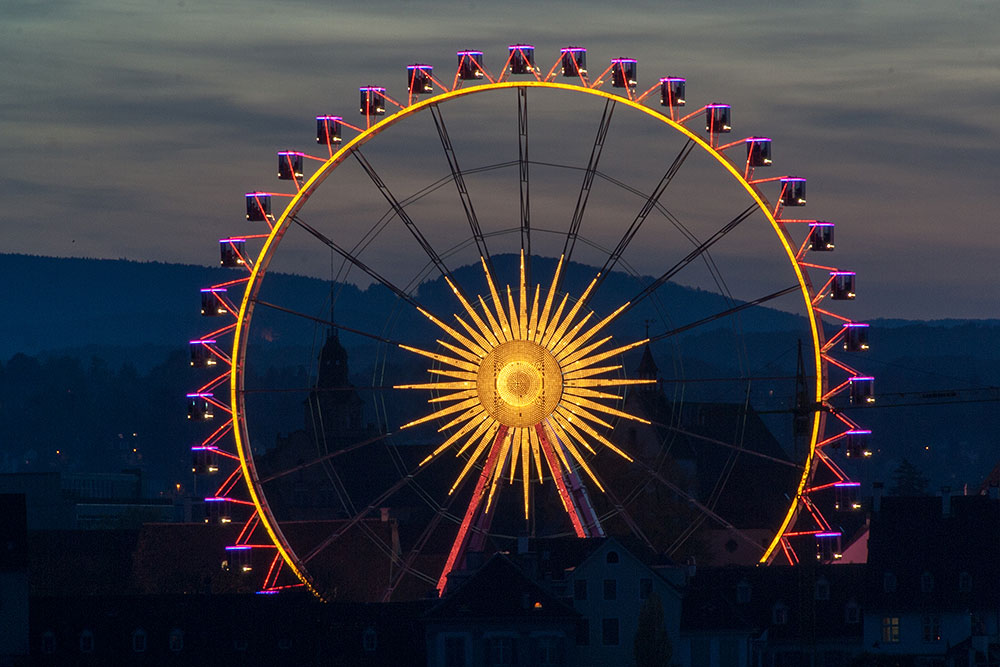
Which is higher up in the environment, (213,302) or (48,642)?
(213,302)

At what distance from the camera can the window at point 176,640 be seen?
89812 mm

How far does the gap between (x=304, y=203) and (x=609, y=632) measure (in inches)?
763

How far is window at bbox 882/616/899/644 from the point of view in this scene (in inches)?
3711

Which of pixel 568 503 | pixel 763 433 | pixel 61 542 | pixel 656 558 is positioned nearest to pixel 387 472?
pixel 763 433

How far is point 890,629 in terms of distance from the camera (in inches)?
3723

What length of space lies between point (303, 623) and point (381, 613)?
8.92 feet

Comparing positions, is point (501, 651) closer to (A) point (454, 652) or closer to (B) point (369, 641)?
(A) point (454, 652)

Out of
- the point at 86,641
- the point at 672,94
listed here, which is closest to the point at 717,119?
the point at 672,94

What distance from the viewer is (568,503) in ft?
265

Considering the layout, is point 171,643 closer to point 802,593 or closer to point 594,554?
point 594,554

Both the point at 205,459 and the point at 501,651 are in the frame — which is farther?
the point at 501,651

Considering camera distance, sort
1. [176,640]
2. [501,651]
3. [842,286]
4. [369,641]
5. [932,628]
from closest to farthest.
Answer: [842,286]
[501,651]
[369,641]
[176,640]
[932,628]

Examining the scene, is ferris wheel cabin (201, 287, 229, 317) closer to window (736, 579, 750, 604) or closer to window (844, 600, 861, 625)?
window (736, 579, 750, 604)

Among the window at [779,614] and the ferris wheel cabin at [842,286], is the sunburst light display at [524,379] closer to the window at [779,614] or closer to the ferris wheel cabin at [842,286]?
the ferris wheel cabin at [842,286]
